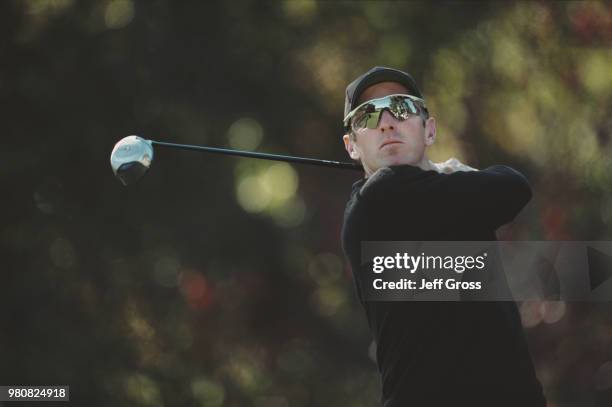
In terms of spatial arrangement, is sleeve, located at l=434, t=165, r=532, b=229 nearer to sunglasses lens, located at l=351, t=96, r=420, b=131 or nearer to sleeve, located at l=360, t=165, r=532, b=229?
sleeve, located at l=360, t=165, r=532, b=229

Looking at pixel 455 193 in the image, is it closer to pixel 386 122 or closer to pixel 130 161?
pixel 386 122

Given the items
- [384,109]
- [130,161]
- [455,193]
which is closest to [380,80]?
[384,109]

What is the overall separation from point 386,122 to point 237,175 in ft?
25.6

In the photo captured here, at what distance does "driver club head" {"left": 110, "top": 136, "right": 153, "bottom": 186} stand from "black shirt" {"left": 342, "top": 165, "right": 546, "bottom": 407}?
44.2 inches

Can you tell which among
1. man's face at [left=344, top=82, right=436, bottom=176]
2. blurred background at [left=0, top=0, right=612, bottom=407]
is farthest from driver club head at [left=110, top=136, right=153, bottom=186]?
blurred background at [left=0, top=0, right=612, bottom=407]

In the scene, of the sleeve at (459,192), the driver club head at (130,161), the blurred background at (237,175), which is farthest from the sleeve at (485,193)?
the blurred background at (237,175)

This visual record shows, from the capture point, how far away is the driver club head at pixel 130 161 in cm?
350

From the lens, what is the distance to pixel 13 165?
9.16 metres

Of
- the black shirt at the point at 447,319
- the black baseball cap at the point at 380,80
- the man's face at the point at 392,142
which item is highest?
the black baseball cap at the point at 380,80

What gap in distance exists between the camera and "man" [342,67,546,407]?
2.50 metres

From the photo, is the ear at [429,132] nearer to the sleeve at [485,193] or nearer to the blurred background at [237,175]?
the sleeve at [485,193]

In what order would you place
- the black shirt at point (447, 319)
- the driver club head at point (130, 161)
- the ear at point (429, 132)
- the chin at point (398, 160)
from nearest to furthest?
1. the black shirt at point (447, 319)
2. the chin at point (398, 160)
3. the ear at point (429, 132)
4. the driver club head at point (130, 161)

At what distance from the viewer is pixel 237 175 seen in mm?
10555

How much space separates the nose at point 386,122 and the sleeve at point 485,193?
280 mm
